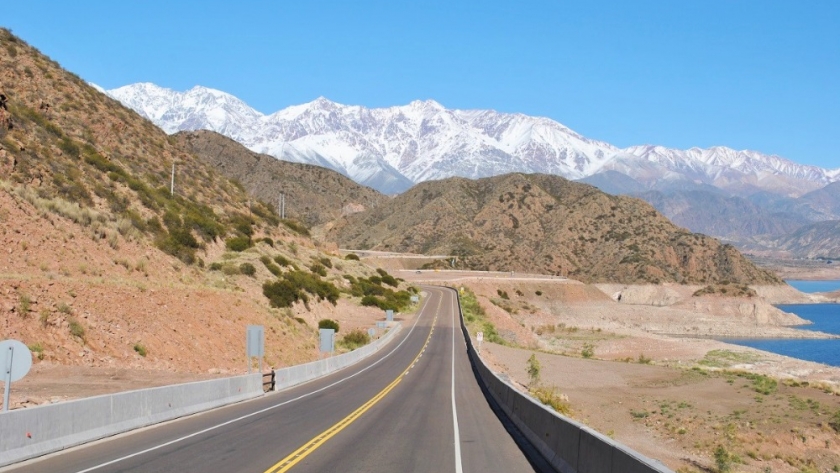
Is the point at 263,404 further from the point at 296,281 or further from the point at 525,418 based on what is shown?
the point at 296,281

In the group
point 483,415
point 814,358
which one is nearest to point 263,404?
point 483,415

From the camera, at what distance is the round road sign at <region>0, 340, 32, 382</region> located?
46.5 feet

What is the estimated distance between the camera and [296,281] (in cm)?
6203

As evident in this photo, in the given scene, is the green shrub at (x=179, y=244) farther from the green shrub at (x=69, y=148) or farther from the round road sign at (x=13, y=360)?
the round road sign at (x=13, y=360)

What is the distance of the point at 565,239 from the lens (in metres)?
173

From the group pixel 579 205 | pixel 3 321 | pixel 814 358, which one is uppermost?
pixel 579 205

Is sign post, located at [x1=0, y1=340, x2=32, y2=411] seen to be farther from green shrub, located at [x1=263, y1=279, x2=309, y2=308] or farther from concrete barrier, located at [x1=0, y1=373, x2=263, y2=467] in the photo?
green shrub, located at [x1=263, y1=279, x2=309, y2=308]

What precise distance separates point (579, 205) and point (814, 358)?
10024cm

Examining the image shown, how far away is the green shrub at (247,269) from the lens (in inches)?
2186

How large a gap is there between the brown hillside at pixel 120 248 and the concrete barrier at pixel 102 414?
6037 mm

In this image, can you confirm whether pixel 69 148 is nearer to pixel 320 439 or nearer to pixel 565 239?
pixel 320 439

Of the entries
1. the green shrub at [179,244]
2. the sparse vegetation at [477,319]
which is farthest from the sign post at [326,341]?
the sparse vegetation at [477,319]

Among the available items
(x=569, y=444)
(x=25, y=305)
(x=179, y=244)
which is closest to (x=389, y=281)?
(x=179, y=244)

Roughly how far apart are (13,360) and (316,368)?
22737 mm
